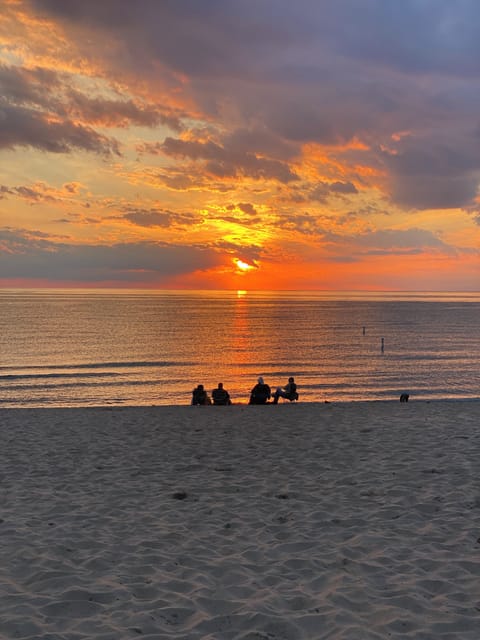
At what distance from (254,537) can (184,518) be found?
1.35m

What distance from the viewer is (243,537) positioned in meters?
7.36

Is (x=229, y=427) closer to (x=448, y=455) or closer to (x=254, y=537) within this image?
(x=448, y=455)

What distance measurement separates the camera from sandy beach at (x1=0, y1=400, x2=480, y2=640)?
518 centimetres

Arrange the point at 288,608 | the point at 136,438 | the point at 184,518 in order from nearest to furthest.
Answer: the point at 288,608 → the point at 184,518 → the point at 136,438

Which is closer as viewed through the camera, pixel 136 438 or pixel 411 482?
pixel 411 482

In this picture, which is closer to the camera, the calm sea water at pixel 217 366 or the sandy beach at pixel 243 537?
the sandy beach at pixel 243 537

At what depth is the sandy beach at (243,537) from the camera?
5176 mm

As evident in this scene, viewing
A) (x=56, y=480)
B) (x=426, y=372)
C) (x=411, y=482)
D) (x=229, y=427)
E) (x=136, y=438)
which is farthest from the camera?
(x=426, y=372)

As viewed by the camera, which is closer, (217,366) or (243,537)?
(243,537)

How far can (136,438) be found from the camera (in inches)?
567

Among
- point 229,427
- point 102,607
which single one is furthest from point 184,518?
point 229,427

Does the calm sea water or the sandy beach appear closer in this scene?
the sandy beach

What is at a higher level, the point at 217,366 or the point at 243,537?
the point at 243,537

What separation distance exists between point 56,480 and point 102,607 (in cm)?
542
